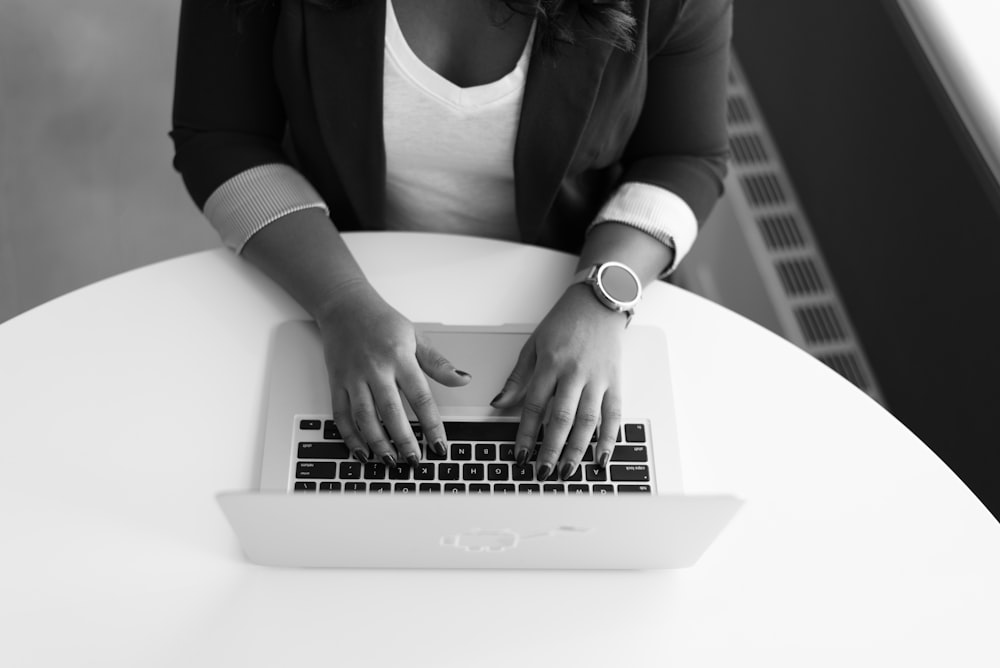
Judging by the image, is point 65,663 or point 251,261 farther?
point 251,261

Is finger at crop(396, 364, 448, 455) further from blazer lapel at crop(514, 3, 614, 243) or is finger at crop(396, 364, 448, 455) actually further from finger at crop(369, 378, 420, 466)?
blazer lapel at crop(514, 3, 614, 243)

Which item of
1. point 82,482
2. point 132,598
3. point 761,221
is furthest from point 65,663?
point 761,221

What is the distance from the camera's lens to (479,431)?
0.87 m

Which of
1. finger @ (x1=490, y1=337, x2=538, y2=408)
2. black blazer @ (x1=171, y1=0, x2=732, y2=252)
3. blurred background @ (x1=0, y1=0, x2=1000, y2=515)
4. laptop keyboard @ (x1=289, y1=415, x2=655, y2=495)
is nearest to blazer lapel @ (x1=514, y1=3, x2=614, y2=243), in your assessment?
black blazer @ (x1=171, y1=0, x2=732, y2=252)

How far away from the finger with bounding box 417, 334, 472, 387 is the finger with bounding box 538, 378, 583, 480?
0.30ft

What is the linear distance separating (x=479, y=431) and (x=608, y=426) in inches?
4.9

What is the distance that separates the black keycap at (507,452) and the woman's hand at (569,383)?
1cm

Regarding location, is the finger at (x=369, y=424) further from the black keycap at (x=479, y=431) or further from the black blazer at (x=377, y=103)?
the black blazer at (x=377, y=103)

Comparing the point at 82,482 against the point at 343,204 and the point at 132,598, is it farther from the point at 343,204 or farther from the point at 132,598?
the point at 343,204

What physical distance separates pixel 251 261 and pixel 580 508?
1.65ft

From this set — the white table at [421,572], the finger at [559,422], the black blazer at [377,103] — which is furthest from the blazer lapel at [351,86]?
the finger at [559,422]

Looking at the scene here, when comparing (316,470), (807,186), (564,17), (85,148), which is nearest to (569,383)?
(316,470)

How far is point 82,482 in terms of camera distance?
0.84m

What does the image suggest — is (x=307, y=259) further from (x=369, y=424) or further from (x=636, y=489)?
(x=636, y=489)
